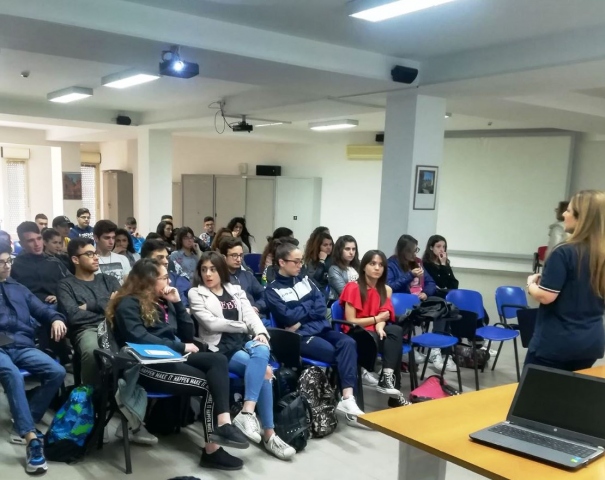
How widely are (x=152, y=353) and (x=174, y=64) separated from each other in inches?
85.4

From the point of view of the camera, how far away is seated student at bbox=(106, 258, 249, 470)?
288 cm

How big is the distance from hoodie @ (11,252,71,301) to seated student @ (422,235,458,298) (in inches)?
132

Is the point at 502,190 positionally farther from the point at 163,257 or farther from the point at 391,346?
the point at 163,257

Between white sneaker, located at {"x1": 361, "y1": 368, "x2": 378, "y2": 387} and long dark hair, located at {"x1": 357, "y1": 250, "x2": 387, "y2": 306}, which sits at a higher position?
long dark hair, located at {"x1": 357, "y1": 250, "x2": 387, "y2": 306}

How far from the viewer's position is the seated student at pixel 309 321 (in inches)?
139

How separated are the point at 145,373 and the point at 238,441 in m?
0.63

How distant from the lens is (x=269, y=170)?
39.4 ft

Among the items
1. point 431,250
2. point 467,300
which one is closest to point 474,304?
point 467,300

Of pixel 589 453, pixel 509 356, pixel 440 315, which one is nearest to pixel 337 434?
pixel 440 315

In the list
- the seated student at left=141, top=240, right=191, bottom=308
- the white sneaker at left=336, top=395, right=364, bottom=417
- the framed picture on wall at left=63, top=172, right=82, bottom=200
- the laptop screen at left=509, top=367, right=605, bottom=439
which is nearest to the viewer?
the laptop screen at left=509, top=367, right=605, bottom=439

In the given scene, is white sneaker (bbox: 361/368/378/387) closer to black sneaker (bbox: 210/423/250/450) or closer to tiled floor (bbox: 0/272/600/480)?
tiled floor (bbox: 0/272/600/480)

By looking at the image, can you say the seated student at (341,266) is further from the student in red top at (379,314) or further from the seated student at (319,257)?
the student in red top at (379,314)

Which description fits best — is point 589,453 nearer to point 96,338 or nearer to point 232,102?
point 96,338

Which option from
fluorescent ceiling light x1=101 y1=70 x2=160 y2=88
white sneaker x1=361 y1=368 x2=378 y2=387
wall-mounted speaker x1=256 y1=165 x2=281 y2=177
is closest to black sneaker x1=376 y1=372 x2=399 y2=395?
white sneaker x1=361 y1=368 x2=378 y2=387
